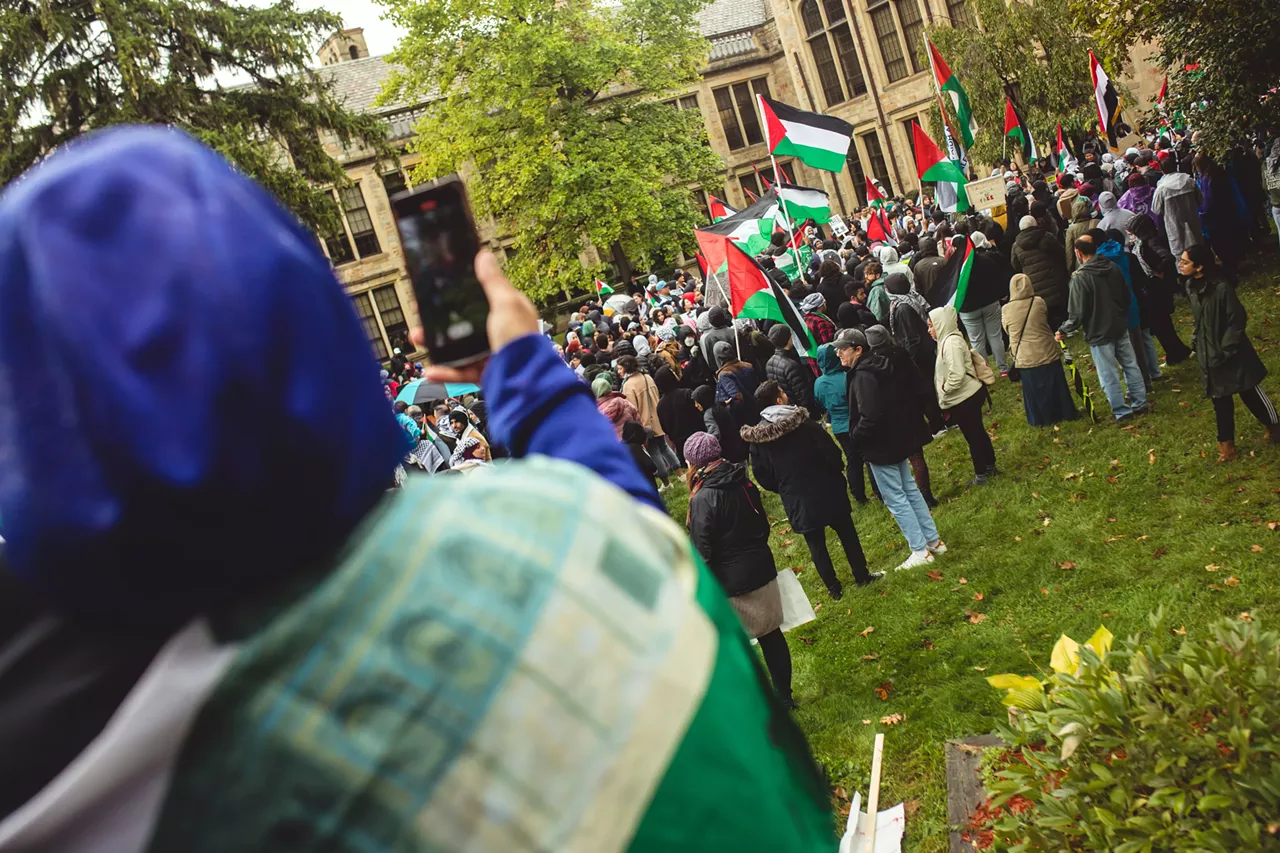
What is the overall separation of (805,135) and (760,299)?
3.64 meters

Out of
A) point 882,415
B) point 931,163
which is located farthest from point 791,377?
point 931,163

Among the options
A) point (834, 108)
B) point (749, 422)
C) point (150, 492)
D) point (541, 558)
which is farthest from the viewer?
point (834, 108)

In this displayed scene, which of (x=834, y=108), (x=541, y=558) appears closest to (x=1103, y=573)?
(x=541, y=558)

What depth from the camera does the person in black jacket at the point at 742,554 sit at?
241 inches

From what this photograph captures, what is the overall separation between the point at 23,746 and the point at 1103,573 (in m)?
6.90

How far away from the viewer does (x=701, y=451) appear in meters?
6.39

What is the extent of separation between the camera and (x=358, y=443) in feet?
2.43

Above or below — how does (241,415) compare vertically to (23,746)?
above

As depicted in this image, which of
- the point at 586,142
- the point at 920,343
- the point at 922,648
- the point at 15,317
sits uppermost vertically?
the point at 586,142

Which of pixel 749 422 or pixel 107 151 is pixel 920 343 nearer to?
pixel 749 422

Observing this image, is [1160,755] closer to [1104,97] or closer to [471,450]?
[471,450]

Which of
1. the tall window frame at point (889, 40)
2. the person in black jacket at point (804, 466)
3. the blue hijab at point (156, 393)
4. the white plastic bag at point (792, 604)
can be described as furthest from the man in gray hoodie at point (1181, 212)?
the tall window frame at point (889, 40)

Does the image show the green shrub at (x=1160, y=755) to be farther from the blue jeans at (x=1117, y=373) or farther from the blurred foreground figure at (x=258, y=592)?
the blue jeans at (x=1117, y=373)

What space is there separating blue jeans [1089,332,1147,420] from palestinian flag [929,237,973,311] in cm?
149
